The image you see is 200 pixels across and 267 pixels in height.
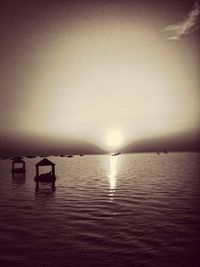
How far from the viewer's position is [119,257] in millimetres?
17391

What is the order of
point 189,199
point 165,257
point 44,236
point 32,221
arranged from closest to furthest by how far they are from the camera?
point 165,257, point 44,236, point 32,221, point 189,199

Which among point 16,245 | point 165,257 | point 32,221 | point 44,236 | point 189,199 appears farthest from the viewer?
point 189,199

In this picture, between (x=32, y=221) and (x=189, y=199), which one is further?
(x=189, y=199)

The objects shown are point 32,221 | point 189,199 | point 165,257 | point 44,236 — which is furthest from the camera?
point 189,199

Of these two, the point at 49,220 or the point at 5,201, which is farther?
the point at 5,201

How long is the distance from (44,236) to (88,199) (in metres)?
16.9

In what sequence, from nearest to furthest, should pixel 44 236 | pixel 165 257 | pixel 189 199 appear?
pixel 165 257 → pixel 44 236 → pixel 189 199

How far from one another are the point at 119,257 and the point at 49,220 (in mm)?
11283

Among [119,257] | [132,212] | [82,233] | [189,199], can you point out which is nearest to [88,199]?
[132,212]

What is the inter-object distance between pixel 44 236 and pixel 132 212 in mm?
10792

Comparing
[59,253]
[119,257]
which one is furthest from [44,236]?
[119,257]

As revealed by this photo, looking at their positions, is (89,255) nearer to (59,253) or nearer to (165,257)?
(59,253)

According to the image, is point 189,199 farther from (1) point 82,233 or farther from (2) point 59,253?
(2) point 59,253

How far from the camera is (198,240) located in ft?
67.5
